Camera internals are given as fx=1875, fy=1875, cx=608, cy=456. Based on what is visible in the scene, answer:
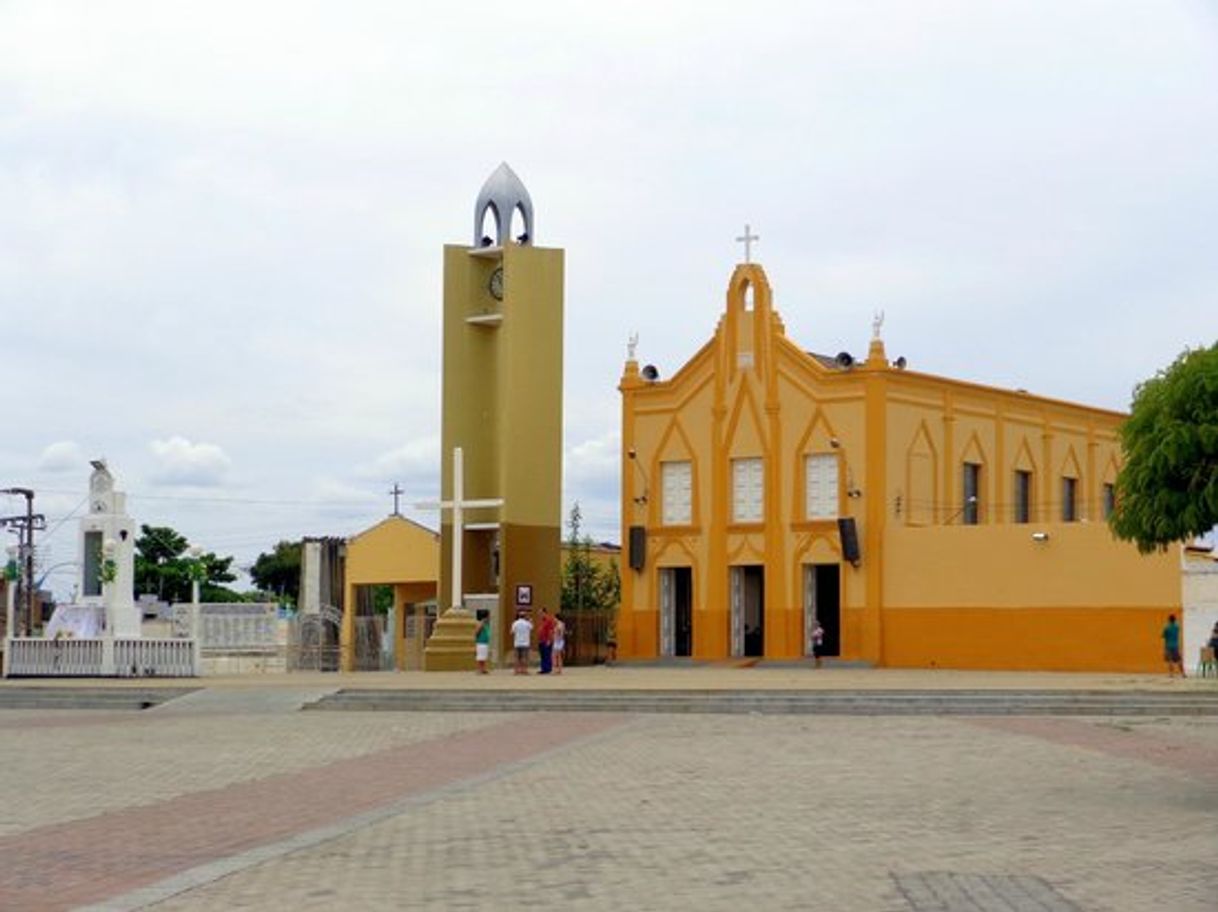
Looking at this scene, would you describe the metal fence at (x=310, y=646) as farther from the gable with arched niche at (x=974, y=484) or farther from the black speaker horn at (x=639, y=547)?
the gable with arched niche at (x=974, y=484)

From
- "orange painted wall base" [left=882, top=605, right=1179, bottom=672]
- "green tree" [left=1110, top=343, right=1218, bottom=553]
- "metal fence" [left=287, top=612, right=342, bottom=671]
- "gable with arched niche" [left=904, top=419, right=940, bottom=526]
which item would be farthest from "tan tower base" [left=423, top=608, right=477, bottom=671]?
"green tree" [left=1110, top=343, right=1218, bottom=553]

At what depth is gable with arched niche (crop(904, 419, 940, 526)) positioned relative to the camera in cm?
4538

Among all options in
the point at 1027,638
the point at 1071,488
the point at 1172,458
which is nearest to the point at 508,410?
the point at 1027,638

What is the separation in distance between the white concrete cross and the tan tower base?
1.19 metres

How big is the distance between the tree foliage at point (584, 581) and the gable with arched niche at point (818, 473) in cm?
1076

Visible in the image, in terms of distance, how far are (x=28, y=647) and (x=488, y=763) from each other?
21942mm

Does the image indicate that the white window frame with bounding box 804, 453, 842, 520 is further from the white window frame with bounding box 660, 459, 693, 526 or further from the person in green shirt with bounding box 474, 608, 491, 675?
the person in green shirt with bounding box 474, 608, 491, 675

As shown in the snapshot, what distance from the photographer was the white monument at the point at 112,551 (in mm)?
39406

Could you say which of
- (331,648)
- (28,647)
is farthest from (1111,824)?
(331,648)

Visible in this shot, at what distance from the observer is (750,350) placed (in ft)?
155

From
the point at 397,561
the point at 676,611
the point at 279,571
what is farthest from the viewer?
the point at 279,571

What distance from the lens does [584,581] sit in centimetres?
5759

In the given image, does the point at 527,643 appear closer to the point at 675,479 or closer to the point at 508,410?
the point at 508,410

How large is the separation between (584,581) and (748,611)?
10.6 metres
